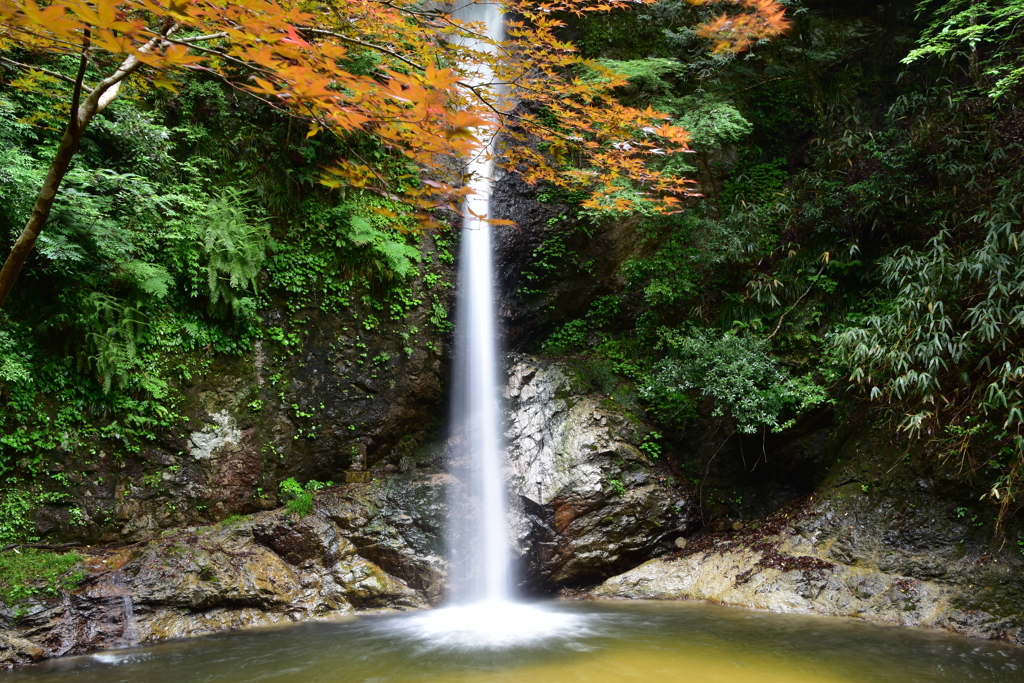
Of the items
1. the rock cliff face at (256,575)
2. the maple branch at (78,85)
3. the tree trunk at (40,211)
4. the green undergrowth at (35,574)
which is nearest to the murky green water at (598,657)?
the rock cliff face at (256,575)

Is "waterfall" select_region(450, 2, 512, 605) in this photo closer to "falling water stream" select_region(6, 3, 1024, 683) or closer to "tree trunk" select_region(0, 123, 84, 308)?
"falling water stream" select_region(6, 3, 1024, 683)

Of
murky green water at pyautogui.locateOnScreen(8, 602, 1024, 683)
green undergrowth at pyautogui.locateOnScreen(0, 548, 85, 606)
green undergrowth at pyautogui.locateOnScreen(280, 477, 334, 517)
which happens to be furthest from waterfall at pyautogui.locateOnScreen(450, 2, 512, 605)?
green undergrowth at pyautogui.locateOnScreen(0, 548, 85, 606)

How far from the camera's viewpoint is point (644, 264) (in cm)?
966

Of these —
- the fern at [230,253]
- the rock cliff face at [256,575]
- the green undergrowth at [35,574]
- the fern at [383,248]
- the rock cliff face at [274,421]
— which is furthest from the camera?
the fern at [383,248]

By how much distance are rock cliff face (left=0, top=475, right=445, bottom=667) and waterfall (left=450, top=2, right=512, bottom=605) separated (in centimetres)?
39

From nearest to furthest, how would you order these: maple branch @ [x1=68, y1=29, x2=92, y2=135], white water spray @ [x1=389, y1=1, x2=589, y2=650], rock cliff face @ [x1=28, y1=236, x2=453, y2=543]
Result: maple branch @ [x1=68, y1=29, x2=92, y2=135] → white water spray @ [x1=389, y1=1, x2=589, y2=650] → rock cliff face @ [x1=28, y1=236, x2=453, y2=543]

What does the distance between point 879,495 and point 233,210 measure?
358 inches

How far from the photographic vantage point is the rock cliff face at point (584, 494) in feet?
24.8

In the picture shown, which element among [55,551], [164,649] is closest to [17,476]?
[55,551]

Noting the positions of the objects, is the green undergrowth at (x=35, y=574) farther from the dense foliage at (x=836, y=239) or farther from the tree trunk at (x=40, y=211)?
the dense foliage at (x=836, y=239)

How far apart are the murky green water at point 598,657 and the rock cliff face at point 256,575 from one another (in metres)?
0.35

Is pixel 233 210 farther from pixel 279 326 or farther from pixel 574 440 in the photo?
pixel 574 440

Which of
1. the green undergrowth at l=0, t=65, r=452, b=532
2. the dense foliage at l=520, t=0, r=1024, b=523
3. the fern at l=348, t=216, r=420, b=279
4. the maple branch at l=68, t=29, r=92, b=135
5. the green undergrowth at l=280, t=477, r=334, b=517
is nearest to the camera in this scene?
the maple branch at l=68, t=29, r=92, b=135

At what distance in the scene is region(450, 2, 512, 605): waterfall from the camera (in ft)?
25.0
